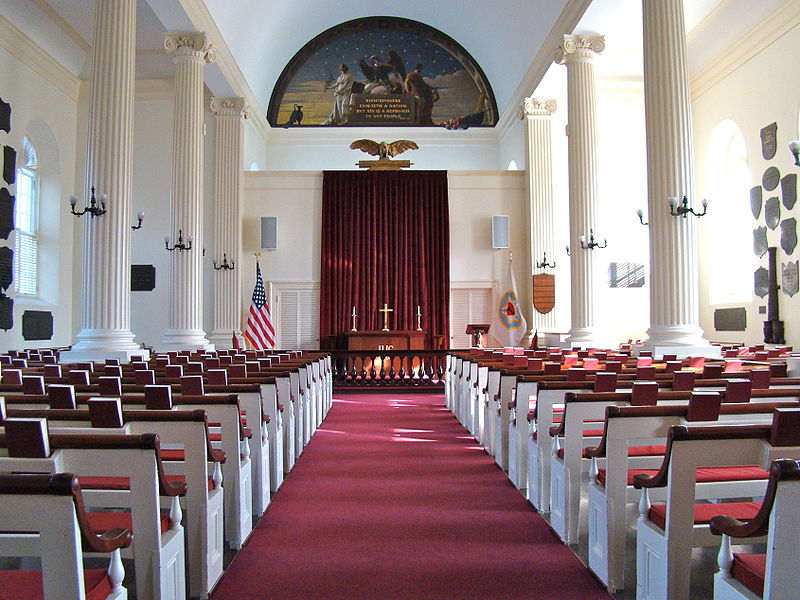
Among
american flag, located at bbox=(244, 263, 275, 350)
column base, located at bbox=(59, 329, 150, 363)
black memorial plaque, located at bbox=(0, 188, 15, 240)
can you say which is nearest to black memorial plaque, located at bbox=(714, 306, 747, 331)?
american flag, located at bbox=(244, 263, 275, 350)

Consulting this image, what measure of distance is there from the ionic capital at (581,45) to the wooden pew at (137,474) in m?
11.4

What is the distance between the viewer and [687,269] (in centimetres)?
806

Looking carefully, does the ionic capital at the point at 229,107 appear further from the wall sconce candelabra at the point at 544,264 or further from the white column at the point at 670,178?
the white column at the point at 670,178

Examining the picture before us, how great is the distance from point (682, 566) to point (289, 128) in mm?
18335

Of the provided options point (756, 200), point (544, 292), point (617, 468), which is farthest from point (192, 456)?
point (544, 292)

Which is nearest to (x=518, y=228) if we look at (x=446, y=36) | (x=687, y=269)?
(x=446, y=36)

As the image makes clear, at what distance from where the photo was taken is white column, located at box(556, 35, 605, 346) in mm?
11555

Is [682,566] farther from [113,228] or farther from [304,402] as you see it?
[113,228]

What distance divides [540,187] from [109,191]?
10.3 metres

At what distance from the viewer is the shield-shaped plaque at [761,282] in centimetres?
1167

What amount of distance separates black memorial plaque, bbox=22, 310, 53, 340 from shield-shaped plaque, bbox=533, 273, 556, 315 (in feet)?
34.5

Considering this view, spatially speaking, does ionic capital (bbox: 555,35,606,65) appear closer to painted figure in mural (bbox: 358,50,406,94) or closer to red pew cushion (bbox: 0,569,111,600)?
painted figure in mural (bbox: 358,50,406,94)

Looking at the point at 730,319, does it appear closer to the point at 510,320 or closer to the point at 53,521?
the point at 510,320

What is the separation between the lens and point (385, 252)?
1702cm
